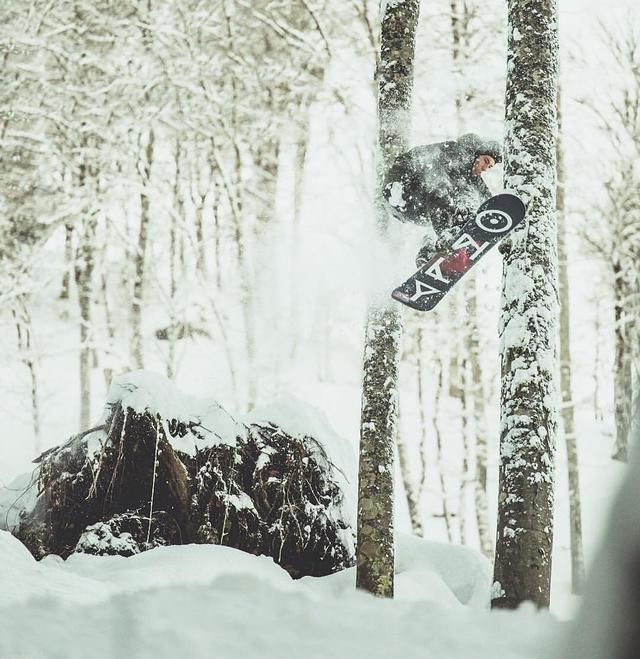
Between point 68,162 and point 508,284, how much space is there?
33.9 feet

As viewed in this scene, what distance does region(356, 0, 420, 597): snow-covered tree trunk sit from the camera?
513cm

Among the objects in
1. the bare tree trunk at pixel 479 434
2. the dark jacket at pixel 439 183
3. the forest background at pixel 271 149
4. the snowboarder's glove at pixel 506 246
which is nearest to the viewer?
the snowboarder's glove at pixel 506 246

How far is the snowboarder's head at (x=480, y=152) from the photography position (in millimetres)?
5504

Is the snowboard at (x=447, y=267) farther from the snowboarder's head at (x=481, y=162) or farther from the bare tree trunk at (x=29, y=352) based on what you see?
the bare tree trunk at (x=29, y=352)

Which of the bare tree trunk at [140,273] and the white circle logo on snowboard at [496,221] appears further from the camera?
the bare tree trunk at [140,273]

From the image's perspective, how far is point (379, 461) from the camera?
17.2 ft

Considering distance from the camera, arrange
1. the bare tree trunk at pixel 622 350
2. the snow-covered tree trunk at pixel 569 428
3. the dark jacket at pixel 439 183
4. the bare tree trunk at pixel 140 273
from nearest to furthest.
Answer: the dark jacket at pixel 439 183 → the snow-covered tree trunk at pixel 569 428 → the bare tree trunk at pixel 140 273 → the bare tree trunk at pixel 622 350

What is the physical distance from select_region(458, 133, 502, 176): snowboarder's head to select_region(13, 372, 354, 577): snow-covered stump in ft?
8.81

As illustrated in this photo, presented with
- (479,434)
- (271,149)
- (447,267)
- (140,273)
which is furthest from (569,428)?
(271,149)

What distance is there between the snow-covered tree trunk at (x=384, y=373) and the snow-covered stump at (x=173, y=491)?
0.73m

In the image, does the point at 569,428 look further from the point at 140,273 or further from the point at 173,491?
the point at 140,273

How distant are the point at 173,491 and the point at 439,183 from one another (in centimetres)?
308

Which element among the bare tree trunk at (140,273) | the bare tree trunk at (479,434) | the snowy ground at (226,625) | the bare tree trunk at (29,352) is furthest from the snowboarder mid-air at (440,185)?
the bare tree trunk at (29,352)

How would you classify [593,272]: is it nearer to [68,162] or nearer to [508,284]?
[68,162]
